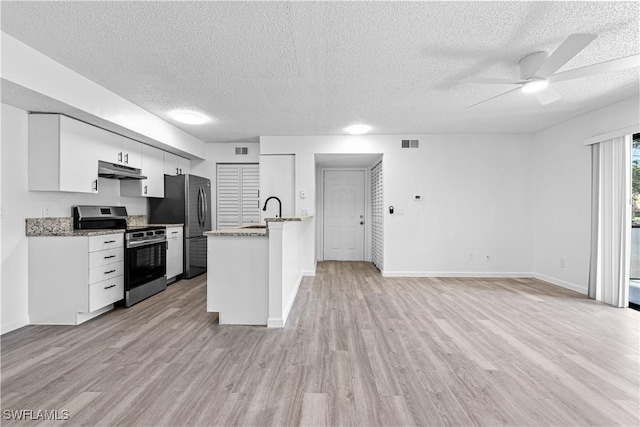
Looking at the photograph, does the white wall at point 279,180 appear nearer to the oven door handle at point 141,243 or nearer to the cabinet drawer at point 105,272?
the oven door handle at point 141,243

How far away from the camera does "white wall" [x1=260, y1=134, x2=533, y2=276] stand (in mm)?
5172

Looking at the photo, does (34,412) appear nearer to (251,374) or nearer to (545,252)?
(251,374)

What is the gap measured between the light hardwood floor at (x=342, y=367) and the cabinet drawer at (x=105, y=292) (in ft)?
0.51

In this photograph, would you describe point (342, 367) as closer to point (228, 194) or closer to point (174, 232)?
point (174, 232)

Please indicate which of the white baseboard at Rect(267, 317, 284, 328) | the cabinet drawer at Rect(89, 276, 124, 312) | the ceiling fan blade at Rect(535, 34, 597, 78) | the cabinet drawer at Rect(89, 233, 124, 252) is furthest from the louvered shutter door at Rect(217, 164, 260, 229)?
the ceiling fan blade at Rect(535, 34, 597, 78)

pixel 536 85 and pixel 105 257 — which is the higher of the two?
pixel 536 85

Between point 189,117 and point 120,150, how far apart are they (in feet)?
3.20

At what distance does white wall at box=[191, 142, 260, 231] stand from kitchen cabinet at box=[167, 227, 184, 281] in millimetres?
1178

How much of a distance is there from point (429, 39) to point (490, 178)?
3.66m

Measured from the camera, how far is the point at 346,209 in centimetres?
693

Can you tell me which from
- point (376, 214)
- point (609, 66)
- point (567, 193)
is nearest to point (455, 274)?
point (376, 214)

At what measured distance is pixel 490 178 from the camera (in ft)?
17.0

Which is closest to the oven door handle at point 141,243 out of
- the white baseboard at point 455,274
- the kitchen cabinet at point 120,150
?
the kitchen cabinet at point 120,150

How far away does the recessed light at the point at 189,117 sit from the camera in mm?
3986
